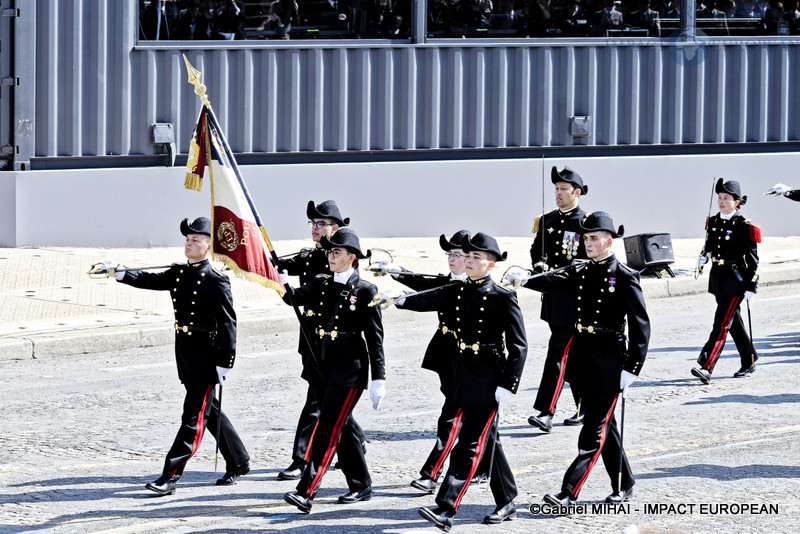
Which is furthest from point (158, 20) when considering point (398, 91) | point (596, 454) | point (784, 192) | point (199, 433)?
point (596, 454)

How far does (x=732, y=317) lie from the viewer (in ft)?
39.1

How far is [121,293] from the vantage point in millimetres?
14867

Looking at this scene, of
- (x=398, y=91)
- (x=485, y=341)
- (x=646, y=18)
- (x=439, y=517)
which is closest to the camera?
(x=439, y=517)

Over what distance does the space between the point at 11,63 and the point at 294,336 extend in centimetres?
598

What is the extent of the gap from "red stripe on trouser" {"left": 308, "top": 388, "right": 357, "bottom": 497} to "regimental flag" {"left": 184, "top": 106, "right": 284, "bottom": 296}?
86cm

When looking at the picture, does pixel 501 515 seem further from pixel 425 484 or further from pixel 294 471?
pixel 294 471

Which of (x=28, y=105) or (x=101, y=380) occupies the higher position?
(x=28, y=105)

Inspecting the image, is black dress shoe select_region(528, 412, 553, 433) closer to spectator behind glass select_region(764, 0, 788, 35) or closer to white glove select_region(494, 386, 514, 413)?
white glove select_region(494, 386, 514, 413)

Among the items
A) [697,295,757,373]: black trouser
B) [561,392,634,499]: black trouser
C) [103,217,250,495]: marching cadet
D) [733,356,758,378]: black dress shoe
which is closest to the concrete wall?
[697,295,757,373]: black trouser

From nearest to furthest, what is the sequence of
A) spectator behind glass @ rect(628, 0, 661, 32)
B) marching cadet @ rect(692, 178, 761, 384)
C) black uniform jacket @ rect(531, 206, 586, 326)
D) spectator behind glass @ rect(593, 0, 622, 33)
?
black uniform jacket @ rect(531, 206, 586, 326), marching cadet @ rect(692, 178, 761, 384), spectator behind glass @ rect(593, 0, 622, 33), spectator behind glass @ rect(628, 0, 661, 32)

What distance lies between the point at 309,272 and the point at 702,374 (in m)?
3.97

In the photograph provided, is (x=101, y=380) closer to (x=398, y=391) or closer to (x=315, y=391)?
(x=398, y=391)

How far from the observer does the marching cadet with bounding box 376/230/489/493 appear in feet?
26.7

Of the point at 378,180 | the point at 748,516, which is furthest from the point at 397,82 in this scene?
the point at 748,516
